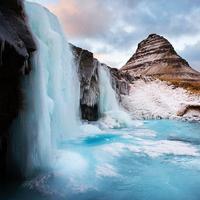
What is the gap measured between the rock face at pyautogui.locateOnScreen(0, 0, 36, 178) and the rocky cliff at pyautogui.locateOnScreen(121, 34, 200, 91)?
90.3 m

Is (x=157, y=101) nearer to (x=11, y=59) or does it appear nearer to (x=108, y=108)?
(x=108, y=108)

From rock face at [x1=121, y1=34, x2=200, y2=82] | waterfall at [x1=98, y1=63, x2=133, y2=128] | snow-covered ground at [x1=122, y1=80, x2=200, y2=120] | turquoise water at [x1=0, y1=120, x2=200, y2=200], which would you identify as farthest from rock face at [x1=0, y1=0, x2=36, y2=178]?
rock face at [x1=121, y1=34, x2=200, y2=82]

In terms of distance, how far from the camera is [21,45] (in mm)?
8266

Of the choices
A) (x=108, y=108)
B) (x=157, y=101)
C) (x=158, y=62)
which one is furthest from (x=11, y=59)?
(x=158, y=62)

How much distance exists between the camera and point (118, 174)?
1090 cm

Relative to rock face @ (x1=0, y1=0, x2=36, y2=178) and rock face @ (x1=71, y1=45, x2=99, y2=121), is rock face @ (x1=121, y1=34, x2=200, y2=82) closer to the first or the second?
rock face @ (x1=71, y1=45, x2=99, y2=121)

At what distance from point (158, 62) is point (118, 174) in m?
103

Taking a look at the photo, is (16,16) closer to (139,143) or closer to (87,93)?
(139,143)

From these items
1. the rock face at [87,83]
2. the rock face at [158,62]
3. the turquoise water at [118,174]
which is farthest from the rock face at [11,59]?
the rock face at [158,62]

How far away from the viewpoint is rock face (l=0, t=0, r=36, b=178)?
791cm

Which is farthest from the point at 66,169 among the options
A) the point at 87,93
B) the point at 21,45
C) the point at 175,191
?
the point at 87,93

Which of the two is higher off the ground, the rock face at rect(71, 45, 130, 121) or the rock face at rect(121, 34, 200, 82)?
the rock face at rect(121, 34, 200, 82)

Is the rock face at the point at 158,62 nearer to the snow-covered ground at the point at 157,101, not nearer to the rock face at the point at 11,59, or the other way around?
the snow-covered ground at the point at 157,101

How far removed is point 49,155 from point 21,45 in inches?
190
